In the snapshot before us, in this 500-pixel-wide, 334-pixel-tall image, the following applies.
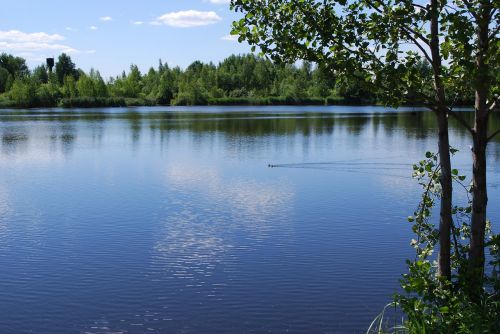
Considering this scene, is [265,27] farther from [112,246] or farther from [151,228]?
[151,228]

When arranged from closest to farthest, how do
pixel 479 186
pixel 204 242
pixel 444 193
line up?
pixel 479 186 → pixel 444 193 → pixel 204 242

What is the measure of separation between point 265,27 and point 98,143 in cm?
4957

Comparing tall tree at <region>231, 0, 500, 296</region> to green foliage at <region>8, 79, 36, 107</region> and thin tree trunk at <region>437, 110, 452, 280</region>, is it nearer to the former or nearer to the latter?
thin tree trunk at <region>437, 110, 452, 280</region>

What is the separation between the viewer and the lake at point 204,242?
45.8 ft

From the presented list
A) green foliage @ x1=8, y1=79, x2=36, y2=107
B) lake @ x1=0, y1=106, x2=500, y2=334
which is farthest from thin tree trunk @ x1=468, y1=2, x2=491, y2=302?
green foliage @ x1=8, y1=79, x2=36, y2=107

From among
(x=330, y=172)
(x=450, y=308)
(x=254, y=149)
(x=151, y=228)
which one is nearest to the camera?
(x=450, y=308)

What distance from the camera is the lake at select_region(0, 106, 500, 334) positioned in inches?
549

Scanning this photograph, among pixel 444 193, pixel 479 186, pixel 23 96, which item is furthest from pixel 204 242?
pixel 23 96

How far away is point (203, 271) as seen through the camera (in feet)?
55.1

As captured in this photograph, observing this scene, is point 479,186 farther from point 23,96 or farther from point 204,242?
point 23,96

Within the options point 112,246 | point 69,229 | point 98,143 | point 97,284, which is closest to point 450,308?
point 97,284

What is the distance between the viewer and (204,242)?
19906 mm

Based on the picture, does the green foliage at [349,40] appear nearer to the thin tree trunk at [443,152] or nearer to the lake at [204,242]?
the thin tree trunk at [443,152]

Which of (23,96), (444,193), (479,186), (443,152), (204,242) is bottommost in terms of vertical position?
(204,242)
